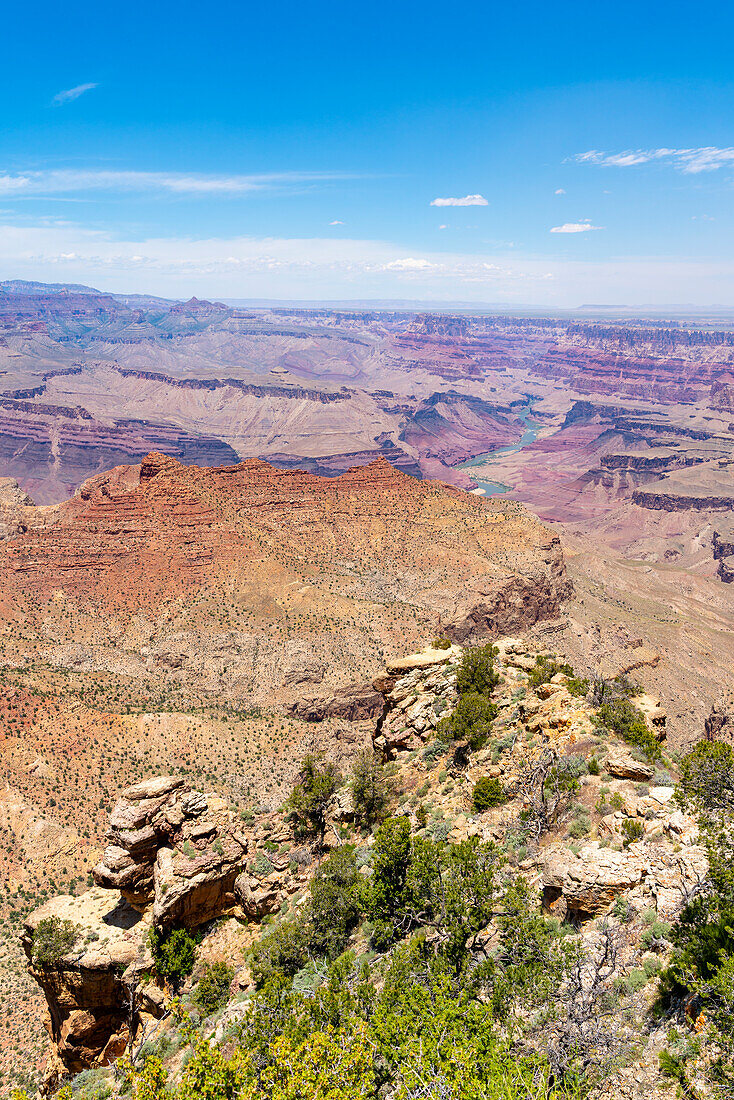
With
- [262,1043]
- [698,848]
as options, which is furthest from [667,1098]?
[262,1043]

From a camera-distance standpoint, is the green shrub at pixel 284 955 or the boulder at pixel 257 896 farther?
the boulder at pixel 257 896

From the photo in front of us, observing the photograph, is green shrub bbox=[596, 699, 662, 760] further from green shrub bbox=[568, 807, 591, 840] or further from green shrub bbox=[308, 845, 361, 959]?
green shrub bbox=[308, 845, 361, 959]

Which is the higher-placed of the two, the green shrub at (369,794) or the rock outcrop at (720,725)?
the green shrub at (369,794)

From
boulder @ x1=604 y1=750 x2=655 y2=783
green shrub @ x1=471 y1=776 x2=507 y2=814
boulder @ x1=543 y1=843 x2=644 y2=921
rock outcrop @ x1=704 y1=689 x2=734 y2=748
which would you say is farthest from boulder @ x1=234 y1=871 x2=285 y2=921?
rock outcrop @ x1=704 y1=689 x2=734 y2=748

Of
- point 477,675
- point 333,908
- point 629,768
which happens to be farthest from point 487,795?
point 477,675

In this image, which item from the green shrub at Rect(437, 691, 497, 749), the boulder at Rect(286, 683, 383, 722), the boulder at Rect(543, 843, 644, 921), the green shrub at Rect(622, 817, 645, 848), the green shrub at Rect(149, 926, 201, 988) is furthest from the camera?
the boulder at Rect(286, 683, 383, 722)

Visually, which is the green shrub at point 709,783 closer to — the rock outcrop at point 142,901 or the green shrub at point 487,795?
the green shrub at point 487,795

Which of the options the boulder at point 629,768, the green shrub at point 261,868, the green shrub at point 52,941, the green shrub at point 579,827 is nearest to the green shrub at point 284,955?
the green shrub at point 261,868

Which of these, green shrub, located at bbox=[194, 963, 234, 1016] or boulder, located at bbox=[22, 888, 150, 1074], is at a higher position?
green shrub, located at bbox=[194, 963, 234, 1016]
